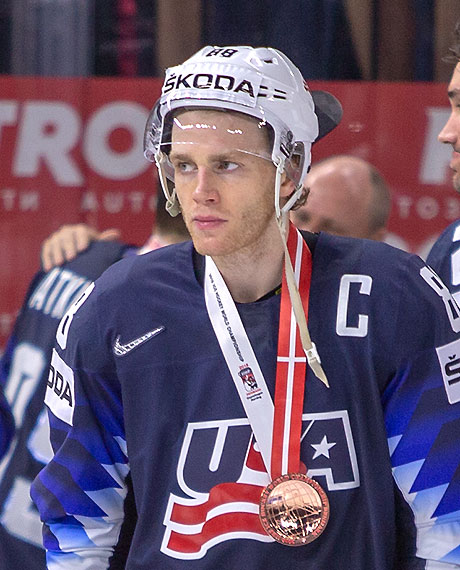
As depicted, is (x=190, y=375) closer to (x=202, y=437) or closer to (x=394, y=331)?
(x=202, y=437)

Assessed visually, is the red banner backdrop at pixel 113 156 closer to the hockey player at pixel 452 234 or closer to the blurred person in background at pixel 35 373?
the blurred person in background at pixel 35 373

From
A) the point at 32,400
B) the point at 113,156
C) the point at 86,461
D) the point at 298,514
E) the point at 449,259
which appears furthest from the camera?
the point at 113,156

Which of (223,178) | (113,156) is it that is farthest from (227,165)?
(113,156)

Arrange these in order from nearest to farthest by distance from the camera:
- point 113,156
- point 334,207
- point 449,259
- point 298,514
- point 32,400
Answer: point 298,514 → point 449,259 → point 32,400 → point 334,207 → point 113,156

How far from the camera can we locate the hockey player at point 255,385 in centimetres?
185

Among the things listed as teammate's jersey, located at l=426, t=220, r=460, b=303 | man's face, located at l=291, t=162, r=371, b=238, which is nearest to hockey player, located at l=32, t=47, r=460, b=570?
teammate's jersey, located at l=426, t=220, r=460, b=303

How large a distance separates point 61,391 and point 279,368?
1.32 feet

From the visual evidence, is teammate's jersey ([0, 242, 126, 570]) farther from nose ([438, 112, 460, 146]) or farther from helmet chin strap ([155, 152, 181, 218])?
nose ([438, 112, 460, 146])

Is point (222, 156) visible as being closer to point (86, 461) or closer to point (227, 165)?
point (227, 165)

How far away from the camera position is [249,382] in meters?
1.86

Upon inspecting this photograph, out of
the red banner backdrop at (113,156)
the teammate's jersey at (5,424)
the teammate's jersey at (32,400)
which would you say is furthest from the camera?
the red banner backdrop at (113,156)

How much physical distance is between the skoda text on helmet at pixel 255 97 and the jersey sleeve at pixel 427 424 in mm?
300

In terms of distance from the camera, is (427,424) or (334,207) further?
(334,207)

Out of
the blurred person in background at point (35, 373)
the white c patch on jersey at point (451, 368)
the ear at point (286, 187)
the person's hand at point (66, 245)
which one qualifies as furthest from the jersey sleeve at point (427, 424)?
the person's hand at point (66, 245)
